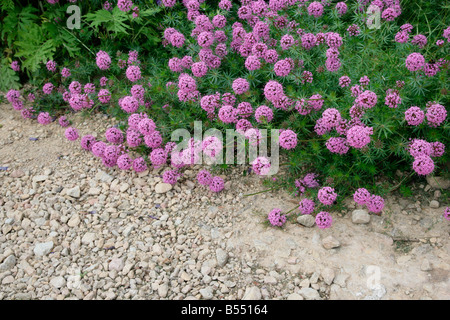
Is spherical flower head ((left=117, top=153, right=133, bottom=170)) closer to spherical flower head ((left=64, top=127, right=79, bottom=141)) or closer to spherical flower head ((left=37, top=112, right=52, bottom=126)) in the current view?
spherical flower head ((left=64, top=127, right=79, bottom=141))

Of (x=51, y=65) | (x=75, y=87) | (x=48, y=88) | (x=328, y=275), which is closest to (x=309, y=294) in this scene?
(x=328, y=275)

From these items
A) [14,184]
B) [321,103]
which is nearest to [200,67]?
[321,103]

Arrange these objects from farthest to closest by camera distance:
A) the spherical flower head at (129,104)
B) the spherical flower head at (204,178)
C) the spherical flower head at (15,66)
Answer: the spherical flower head at (15,66)
the spherical flower head at (129,104)
the spherical flower head at (204,178)

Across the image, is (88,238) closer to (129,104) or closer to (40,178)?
(40,178)

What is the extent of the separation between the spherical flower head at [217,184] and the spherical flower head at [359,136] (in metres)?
1.35

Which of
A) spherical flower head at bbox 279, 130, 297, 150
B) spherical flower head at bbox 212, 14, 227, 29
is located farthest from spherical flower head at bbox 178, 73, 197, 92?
spherical flower head at bbox 279, 130, 297, 150

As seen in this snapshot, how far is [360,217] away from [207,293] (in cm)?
153

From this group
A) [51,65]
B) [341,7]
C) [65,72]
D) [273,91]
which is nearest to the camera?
[273,91]

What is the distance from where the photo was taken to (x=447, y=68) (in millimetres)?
3816

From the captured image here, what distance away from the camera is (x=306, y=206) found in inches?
151

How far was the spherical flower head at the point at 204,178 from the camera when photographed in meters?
4.27

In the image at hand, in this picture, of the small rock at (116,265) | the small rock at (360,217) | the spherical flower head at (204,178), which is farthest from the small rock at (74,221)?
the small rock at (360,217)

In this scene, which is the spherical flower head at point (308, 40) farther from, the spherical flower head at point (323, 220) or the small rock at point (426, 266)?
the small rock at point (426, 266)

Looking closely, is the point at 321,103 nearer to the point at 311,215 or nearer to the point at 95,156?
the point at 311,215
